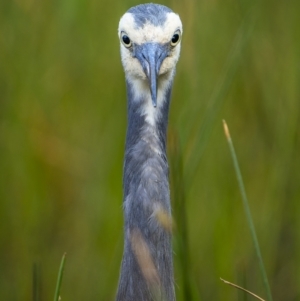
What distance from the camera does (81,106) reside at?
262 cm

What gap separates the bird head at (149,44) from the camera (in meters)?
1.55

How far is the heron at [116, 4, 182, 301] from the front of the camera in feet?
5.00

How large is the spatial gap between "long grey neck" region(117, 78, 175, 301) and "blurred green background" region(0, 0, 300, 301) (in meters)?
0.76

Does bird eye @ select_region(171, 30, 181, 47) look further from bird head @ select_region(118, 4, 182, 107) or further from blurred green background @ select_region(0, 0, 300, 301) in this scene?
blurred green background @ select_region(0, 0, 300, 301)

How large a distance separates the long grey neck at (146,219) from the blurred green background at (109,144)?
764mm

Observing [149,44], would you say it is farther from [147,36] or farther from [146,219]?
[146,219]

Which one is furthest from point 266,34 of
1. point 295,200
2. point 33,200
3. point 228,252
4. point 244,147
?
point 33,200

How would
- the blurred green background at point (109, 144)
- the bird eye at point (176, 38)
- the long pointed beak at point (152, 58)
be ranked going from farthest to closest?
the blurred green background at point (109, 144)
the bird eye at point (176, 38)
the long pointed beak at point (152, 58)

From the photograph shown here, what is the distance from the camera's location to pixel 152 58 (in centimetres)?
154

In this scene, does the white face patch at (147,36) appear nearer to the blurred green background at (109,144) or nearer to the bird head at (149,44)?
the bird head at (149,44)

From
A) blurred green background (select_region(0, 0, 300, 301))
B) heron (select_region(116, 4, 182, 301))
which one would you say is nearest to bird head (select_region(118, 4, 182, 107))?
heron (select_region(116, 4, 182, 301))

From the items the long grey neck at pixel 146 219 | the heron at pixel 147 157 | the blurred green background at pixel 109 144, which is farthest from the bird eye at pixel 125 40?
the blurred green background at pixel 109 144

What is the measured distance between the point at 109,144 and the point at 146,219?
0.96m

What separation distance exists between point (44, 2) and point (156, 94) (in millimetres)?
1178
